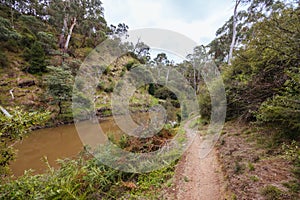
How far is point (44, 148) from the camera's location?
7.04m

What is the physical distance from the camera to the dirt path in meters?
2.94

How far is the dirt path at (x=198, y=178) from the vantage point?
2.94m

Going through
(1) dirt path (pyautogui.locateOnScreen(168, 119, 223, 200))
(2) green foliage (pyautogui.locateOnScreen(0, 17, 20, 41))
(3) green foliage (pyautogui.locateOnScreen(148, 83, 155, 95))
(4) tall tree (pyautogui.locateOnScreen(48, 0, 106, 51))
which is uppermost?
(4) tall tree (pyautogui.locateOnScreen(48, 0, 106, 51))

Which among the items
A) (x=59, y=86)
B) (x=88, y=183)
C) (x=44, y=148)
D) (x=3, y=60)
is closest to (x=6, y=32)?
(x=3, y=60)

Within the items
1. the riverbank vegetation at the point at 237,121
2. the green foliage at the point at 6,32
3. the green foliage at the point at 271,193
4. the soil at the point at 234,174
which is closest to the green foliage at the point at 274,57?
the riverbank vegetation at the point at 237,121

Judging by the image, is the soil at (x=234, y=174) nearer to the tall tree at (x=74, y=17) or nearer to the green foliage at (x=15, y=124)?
the green foliage at (x=15, y=124)

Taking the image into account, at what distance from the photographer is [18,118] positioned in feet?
5.88

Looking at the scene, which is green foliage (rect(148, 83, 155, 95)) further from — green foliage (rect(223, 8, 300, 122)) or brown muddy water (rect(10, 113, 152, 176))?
green foliage (rect(223, 8, 300, 122))

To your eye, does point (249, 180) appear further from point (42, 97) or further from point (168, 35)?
point (42, 97)

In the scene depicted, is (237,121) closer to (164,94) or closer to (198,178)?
(198,178)

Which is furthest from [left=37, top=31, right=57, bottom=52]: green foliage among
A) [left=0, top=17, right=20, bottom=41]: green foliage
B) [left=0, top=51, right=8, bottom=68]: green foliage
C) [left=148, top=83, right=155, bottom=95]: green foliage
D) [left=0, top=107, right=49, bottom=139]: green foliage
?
[left=0, top=107, right=49, bottom=139]: green foliage

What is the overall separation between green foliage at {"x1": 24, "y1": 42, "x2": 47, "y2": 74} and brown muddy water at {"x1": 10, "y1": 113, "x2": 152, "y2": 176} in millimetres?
7588

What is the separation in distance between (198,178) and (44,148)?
739cm

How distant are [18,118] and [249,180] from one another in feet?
12.9
